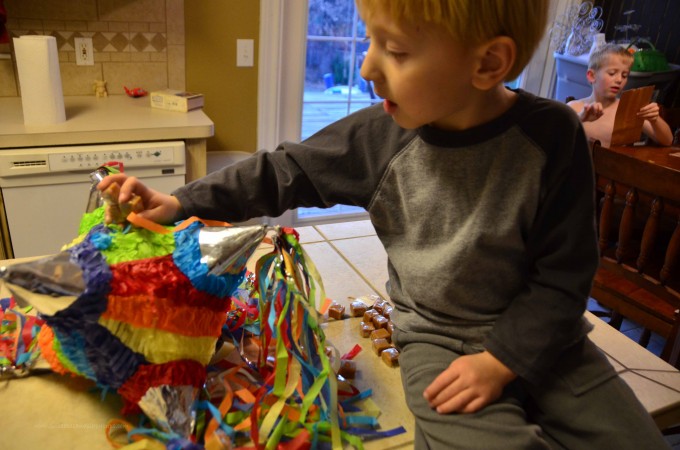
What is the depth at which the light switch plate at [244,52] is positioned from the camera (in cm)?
221

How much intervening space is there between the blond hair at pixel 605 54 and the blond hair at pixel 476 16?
1709 mm

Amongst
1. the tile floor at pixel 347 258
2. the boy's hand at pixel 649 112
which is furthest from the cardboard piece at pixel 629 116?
the tile floor at pixel 347 258

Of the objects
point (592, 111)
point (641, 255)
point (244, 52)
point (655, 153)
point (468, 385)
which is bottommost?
point (641, 255)

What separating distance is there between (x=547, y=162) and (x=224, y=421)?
0.56 meters

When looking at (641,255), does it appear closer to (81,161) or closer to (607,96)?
(607,96)

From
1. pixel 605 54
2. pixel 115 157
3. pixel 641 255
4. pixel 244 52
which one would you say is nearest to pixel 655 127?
pixel 605 54

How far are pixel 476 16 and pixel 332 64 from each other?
1.97 meters

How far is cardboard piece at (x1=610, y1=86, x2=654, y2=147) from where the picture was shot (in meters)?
1.85

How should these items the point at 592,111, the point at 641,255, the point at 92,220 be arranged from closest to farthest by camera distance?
the point at 92,220 < the point at 641,255 < the point at 592,111

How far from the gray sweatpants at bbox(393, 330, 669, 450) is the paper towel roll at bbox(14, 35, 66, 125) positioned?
1.36 m

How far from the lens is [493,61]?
2.32ft

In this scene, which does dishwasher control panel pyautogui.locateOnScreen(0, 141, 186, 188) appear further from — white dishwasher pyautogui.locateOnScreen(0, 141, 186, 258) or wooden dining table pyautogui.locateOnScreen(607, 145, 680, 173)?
wooden dining table pyautogui.locateOnScreen(607, 145, 680, 173)

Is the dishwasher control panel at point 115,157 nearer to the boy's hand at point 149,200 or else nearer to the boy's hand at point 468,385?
the boy's hand at point 149,200

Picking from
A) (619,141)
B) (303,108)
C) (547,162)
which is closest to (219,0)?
(303,108)
